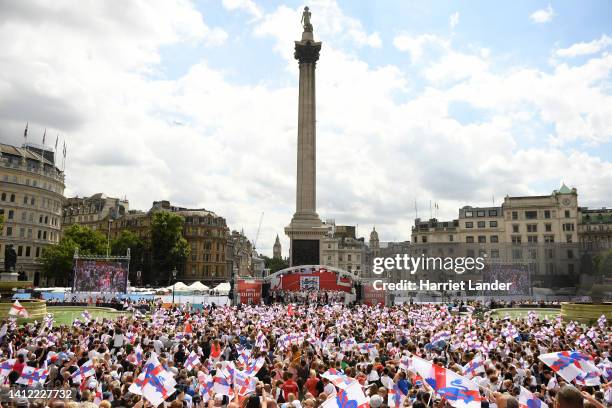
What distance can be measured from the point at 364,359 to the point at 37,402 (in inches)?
403

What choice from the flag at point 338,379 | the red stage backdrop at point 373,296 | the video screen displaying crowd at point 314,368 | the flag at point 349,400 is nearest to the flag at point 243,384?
the video screen displaying crowd at point 314,368

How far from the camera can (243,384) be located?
12.2 metres

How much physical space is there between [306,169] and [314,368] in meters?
55.3

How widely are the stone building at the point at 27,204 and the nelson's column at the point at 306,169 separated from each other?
60.9m

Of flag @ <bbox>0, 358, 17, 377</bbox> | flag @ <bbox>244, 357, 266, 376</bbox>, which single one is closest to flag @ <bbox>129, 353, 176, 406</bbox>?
flag @ <bbox>244, 357, 266, 376</bbox>

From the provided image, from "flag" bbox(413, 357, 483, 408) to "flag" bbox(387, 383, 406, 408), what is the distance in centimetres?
156

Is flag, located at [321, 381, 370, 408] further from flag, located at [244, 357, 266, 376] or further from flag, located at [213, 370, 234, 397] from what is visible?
flag, located at [244, 357, 266, 376]

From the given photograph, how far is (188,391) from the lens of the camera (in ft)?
40.7

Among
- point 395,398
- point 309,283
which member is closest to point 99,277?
point 309,283

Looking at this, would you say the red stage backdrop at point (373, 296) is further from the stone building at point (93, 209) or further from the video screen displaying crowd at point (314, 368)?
the stone building at point (93, 209)

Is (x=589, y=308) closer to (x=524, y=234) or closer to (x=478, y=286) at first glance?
(x=478, y=286)

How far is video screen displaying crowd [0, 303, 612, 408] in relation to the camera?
10.1 metres

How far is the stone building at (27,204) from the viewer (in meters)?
95.3

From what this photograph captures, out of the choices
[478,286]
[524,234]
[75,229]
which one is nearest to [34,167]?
[75,229]
